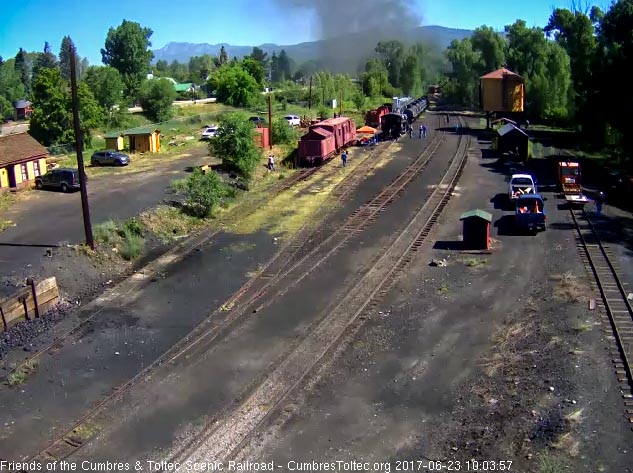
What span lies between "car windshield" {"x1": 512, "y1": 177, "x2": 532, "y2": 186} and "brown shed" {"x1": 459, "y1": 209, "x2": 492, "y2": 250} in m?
9.48

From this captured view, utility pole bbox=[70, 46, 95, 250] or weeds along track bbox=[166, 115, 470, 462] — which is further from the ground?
utility pole bbox=[70, 46, 95, 250]

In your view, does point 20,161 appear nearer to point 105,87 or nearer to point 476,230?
point 476,230

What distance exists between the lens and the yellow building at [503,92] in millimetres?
69125

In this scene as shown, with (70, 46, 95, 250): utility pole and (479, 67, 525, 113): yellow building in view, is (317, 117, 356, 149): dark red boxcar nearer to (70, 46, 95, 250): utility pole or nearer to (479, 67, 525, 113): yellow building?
(479, 67, 525, 113): yellow building

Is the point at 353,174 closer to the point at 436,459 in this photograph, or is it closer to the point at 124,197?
the point at 124,197

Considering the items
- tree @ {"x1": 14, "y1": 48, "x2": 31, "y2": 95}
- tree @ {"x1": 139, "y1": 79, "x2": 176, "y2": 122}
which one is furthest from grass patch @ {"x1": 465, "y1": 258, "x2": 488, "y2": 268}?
tree @ {"x1": 14, "y1": 48, "x2": 31, "y2": 95}

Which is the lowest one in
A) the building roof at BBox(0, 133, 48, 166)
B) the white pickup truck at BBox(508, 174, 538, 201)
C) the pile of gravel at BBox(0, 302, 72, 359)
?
the pile of gravel at BBox(0, 302, 72, 359)

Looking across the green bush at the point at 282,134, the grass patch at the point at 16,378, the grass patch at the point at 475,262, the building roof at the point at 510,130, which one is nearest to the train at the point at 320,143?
the green bush at the point at 282,134

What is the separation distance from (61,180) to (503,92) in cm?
5064

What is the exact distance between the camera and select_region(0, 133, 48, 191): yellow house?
34875mm

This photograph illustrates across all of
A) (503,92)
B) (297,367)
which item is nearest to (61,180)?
(297,367)

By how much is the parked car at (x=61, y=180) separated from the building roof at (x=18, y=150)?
1.72 m

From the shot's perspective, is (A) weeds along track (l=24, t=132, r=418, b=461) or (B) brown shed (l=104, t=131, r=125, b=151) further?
(B) brown shed (l=104, t=131, r=125, b=151)

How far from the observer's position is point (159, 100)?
260 feet
